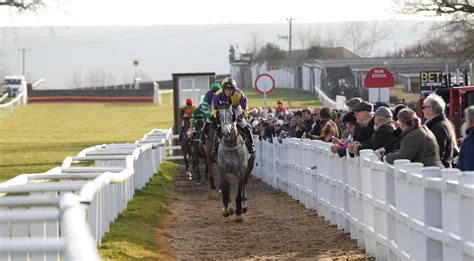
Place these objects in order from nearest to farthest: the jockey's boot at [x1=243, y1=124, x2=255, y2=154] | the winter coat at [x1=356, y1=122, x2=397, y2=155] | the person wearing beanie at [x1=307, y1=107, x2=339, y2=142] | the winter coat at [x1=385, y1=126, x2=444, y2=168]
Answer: the winter coat at [x1=385, y1=126, x2=444, y2=168]
the winter coat at [x1=356, y1=122, x2=397, y2=155]
the jockey's boot at [x1=243, y1=124, x2=255, y2=154]
the person wearing beanie at [x1=307, y1=107, x2=339, y2=142]

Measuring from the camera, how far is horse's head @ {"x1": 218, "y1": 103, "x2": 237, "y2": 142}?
19.3m

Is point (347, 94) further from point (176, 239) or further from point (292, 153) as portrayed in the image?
point (176, 239)

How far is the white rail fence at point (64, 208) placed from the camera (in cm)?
693

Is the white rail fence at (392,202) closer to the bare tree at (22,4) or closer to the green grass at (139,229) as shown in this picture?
the green grass at (139,229)

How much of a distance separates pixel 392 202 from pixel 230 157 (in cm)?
743

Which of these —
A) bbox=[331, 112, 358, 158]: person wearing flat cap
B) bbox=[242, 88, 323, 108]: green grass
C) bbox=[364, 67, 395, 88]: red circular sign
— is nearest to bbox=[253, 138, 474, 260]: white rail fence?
bbox=[331, 112, 358, 158]: person wearing flat cap

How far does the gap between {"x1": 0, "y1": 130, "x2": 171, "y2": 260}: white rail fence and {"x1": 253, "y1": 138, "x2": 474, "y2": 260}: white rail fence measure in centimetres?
274

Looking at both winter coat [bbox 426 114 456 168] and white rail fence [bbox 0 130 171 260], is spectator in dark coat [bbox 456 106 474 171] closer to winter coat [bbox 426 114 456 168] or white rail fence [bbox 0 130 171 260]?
winter coat [bbox 426 114 456 168]

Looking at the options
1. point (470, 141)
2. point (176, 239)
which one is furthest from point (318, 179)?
A: point (470, 141)

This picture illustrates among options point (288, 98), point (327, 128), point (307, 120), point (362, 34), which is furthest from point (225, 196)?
point (362, 34)

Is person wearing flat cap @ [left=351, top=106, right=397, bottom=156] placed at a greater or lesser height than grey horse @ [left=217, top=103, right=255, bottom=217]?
greater

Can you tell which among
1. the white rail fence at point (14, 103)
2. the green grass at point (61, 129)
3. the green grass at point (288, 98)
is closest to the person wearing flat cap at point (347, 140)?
the green grass at point (61, 129)

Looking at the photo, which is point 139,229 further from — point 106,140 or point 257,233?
point 106,140

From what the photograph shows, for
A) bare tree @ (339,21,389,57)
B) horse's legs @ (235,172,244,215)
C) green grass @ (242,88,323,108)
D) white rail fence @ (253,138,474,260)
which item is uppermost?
bare tree @ (339,21,389,57)
